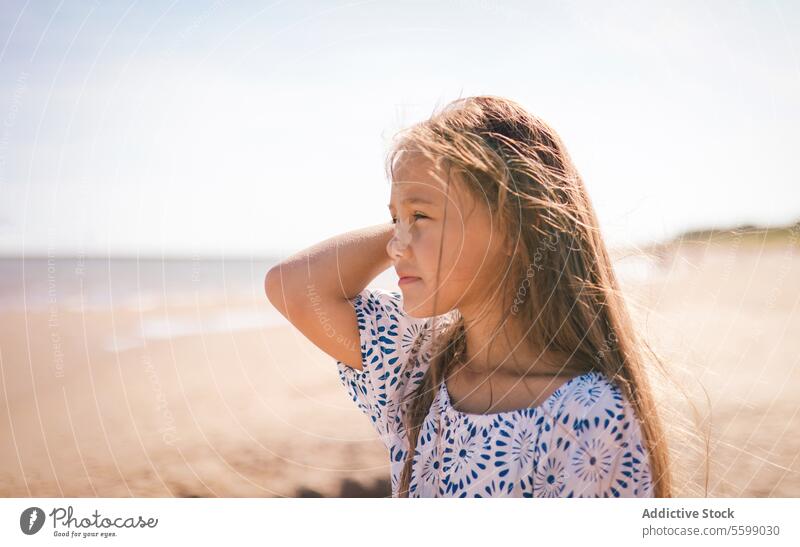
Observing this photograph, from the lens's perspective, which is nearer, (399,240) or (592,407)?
(592,407)

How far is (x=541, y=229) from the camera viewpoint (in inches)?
37.3

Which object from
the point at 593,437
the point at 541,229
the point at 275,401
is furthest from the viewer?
the point at 275,401

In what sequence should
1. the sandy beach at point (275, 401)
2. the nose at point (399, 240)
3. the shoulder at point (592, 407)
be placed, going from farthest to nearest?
the sandy beach at point (275, 401), the nose at point (399, 240), the shoulder at point (592, 407)

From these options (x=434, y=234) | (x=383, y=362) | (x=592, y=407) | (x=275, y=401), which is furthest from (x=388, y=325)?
(x=275, y=401)

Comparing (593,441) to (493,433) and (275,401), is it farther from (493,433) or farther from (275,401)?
(275,401)

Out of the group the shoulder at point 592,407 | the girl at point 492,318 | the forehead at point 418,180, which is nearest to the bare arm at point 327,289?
the girl at point 492,318

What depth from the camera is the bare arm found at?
985 mm

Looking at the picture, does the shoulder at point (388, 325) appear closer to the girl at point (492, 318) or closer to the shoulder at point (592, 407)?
the girl at point (492, 318)

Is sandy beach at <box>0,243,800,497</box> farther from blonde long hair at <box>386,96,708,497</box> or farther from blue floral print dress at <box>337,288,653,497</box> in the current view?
blue floral print dress at <box>337,288,653,497</box>

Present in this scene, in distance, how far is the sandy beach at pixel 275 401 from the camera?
1.66m

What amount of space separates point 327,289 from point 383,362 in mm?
122

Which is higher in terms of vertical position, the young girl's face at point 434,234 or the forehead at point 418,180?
the forehead at point 418,180

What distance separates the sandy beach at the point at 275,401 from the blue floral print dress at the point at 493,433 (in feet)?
0.75

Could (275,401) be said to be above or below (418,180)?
below
